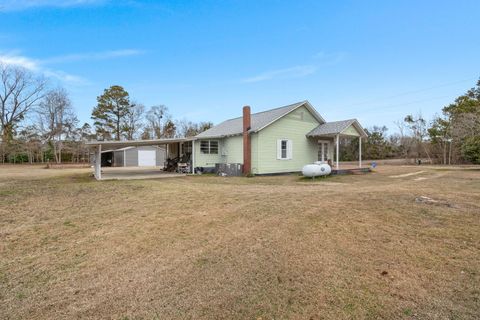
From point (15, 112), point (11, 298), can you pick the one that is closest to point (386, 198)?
point (11, 298)

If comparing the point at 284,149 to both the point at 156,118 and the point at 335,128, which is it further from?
the point at 156,118

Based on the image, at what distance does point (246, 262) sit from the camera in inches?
137

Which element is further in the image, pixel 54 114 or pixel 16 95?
pixel 16 95

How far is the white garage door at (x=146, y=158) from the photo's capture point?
34.2 m

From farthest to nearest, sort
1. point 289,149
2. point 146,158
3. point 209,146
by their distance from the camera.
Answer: point 146,158 → point 209,146 → point 289,149

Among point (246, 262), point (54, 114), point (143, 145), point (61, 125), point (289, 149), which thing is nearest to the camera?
point (246, 262)

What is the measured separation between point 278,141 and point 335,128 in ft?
12.7

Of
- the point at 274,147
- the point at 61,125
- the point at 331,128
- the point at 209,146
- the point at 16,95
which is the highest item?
the point at 16,95

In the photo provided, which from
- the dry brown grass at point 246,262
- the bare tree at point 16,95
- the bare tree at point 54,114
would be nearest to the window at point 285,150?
the dry brown grass at point 246,262

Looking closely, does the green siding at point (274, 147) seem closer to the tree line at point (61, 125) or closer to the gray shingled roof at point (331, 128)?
the gray shingled roof at point (331, 128)

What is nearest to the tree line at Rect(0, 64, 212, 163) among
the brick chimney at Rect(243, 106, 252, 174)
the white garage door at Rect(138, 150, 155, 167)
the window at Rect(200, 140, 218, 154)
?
the white garage door at Rect(138, 150, 155, 167)

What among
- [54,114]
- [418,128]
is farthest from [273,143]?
[54,114]

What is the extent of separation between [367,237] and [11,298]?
5.02 metres

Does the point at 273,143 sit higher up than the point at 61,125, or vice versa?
the point at 61,125
